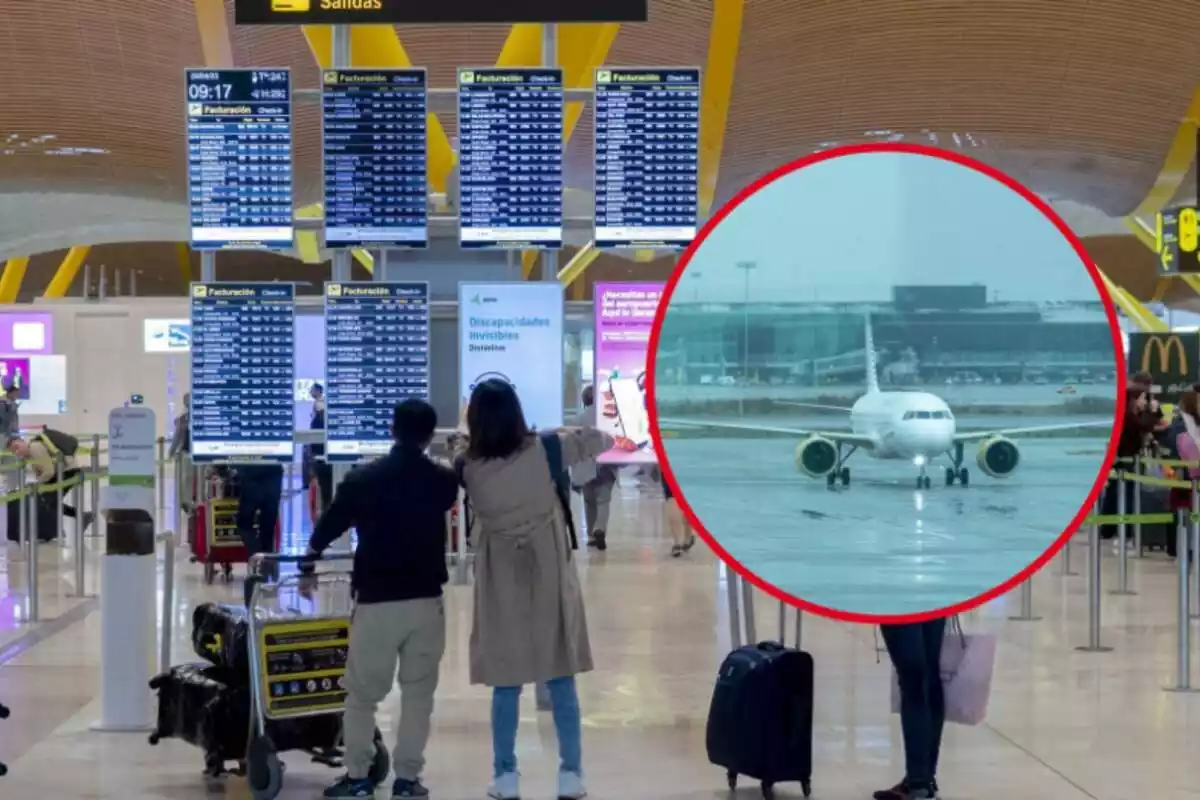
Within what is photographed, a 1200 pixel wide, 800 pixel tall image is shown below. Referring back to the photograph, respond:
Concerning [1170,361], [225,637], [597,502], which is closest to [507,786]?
[225,637]

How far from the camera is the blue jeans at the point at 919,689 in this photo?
5.87m

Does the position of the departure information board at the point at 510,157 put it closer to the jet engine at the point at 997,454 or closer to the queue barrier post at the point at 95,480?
the jet engine at the point at 997,454

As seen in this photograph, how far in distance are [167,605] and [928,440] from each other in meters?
4.94

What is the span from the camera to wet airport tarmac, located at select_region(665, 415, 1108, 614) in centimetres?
430

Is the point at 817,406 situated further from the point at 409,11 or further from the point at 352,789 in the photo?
the point at 409,11

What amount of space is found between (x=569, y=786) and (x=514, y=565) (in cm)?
87

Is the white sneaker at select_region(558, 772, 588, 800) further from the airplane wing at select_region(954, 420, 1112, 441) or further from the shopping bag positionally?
the airplane wing at select_region(954, 420, 1112, 441)

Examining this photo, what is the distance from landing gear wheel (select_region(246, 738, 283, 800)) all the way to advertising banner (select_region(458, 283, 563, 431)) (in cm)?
208

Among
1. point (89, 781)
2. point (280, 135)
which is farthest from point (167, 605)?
point (280, 135)

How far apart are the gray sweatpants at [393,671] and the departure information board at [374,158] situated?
233 centimetres

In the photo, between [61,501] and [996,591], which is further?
[61,501]

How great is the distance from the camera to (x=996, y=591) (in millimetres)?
4395

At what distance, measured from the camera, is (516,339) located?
304 inches

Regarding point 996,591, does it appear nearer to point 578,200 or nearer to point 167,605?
point 167,605
